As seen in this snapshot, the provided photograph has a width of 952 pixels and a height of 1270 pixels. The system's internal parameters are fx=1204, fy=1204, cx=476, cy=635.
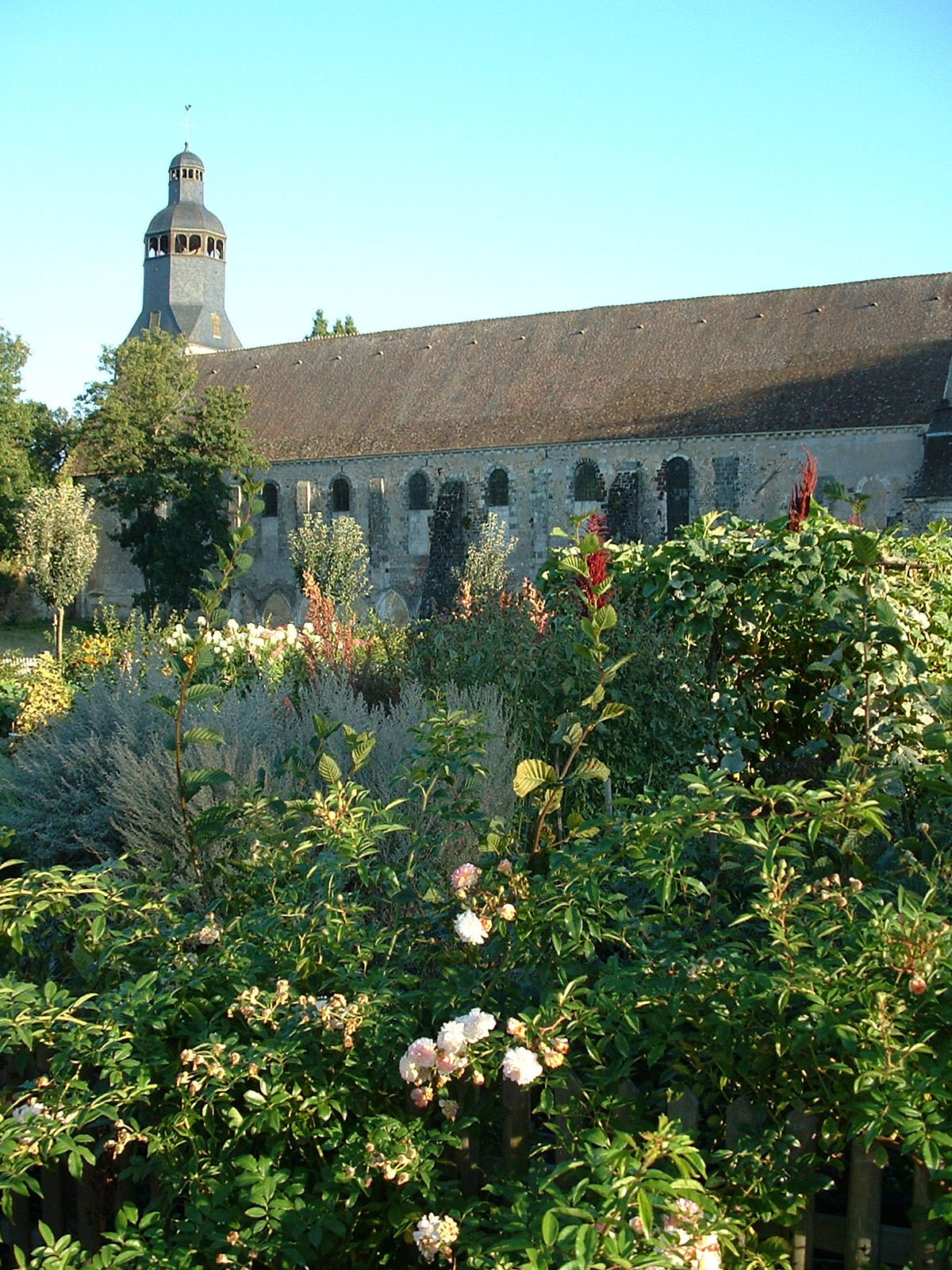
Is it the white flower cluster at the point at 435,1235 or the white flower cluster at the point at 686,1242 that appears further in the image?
the white flower cluster at the point at 435,1235

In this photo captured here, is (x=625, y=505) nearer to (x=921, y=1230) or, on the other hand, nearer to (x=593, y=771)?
(x=593, y=771)

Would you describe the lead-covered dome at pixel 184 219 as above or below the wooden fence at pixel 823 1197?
above

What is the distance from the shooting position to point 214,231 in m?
46.1

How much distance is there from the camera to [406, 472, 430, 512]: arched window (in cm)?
3584

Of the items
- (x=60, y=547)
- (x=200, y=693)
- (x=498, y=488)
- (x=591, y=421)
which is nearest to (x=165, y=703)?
(x=200, y=693)

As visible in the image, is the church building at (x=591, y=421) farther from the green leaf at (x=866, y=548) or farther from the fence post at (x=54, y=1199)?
the fence post at (x=54, y=1199)

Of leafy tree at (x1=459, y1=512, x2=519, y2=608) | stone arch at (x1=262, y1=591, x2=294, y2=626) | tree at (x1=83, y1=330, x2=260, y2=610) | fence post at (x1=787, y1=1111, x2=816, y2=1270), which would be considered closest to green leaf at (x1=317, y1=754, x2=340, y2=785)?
fence post at (x1=787, y1=1111, x2=816, y2=1270)

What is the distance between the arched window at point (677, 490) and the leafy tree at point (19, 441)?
19.9 meters

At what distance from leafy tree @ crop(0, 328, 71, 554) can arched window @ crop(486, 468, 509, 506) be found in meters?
14.6

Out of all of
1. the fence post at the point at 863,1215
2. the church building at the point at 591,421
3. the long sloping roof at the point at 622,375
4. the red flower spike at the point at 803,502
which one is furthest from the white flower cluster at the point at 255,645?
the long sloping roof at the point at 622,375

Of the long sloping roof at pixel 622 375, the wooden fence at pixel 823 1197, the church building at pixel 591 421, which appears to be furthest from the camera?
the long sloping roof at pixel 622 375

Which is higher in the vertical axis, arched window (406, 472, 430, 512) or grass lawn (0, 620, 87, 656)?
arched window (406, 472, 430, 512)

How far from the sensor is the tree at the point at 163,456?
35.6 metres

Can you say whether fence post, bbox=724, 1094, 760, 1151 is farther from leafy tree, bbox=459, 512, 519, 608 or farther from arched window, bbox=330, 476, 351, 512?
arched window, bbox=330, 476, 351, 512
